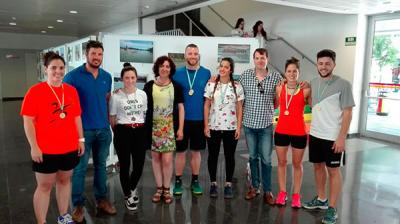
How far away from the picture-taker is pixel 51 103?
2510mm

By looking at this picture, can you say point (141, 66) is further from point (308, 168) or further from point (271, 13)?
point (271, 13)

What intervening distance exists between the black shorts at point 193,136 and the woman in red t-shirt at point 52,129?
111 centimetres

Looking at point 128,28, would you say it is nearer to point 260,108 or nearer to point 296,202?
point 260,108

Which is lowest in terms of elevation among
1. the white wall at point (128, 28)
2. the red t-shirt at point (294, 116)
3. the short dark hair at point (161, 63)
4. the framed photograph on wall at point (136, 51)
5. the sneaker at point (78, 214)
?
the sneaker at point (78, 214)

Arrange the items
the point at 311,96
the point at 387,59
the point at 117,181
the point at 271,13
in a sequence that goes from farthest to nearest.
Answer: the point at 271,13
the point at 387,59
the point at 117,181
the point at 311,96

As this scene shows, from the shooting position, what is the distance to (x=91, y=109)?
2936 millimetres

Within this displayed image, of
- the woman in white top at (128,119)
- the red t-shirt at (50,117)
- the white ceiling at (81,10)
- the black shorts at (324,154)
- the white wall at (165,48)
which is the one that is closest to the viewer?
the red t-shirt at (50,117)

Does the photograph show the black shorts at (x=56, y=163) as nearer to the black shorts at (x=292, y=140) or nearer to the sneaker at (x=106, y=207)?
the sneaker at (x=106, y=207)

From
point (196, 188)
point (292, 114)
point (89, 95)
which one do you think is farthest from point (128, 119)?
point (292, 114)

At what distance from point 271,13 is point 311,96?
6.86 meters

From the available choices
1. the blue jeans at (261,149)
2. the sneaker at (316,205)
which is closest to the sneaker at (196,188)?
the blue jeans at (261,149)

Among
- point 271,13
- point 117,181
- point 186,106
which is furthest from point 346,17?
point 117,181

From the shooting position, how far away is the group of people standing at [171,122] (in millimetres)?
2596

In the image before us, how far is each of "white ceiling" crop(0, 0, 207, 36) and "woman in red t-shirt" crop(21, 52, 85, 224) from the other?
5.06 m
